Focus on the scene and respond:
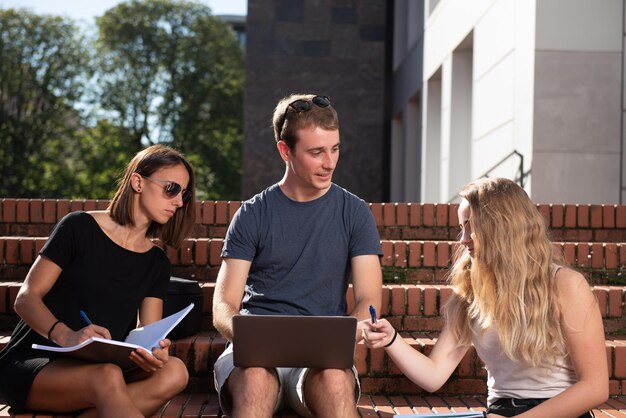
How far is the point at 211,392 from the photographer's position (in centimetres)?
417

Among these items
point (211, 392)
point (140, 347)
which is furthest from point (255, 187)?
point (140, 347)

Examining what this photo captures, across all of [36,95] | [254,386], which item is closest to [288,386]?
[254,386]

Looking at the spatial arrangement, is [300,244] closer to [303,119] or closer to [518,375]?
[303,119]

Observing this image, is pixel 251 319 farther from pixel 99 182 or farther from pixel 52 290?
pixel 99 182

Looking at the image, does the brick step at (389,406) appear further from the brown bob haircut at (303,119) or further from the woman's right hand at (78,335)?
the brown bob haircut at (303,119)

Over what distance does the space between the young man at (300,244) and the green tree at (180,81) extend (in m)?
26.6

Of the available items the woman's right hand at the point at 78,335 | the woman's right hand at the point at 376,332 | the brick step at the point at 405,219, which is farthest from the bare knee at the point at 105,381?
the brick step at the point at 405,219

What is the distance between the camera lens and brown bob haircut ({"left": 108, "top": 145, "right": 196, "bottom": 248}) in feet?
11.3

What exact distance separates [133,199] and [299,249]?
0.68 meters

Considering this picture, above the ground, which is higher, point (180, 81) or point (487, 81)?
point (180, 81)

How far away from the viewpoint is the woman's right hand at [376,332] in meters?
2.97

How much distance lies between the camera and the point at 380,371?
4188mm

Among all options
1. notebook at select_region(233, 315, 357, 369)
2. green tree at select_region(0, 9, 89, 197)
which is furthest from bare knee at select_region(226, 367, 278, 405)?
green tree at select_region(0, 9, 89, 197)

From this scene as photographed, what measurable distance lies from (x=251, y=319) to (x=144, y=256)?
920 millimetres
